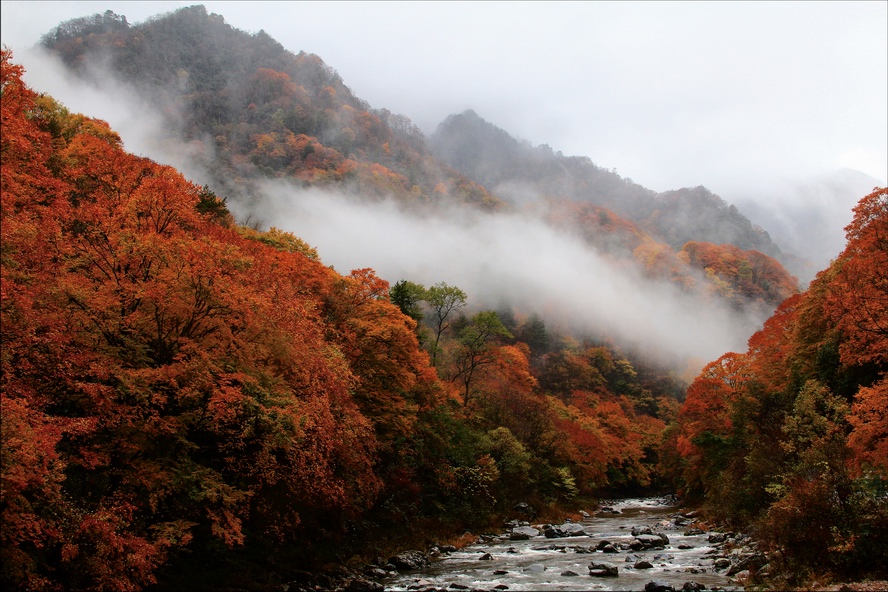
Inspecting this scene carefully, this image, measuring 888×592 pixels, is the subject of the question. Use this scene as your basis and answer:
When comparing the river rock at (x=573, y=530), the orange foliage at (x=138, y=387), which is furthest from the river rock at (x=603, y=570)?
the river rock at (x=573, y=530)

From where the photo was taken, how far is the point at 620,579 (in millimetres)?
24125

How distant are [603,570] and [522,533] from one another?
1653 centimetres

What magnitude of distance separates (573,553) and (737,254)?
184006 millimetres

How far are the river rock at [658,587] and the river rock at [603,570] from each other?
10.6ft

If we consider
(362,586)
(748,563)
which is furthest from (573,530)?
(362,586)

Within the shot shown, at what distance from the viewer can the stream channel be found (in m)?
23.1

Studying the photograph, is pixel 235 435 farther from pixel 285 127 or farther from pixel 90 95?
pixel 90 95

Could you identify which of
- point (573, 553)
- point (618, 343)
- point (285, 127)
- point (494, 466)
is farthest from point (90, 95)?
point (573, 553)

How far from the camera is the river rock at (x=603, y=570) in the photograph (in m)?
24.9

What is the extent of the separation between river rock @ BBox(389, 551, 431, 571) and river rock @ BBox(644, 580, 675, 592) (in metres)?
11.2

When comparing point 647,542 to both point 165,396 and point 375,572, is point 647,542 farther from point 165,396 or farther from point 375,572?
point 165,396

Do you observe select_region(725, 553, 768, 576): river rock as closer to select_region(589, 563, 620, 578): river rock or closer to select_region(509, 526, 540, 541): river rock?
select_region(589, 563, 620, 578): river rock

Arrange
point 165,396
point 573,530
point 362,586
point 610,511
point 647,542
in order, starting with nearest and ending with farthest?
point 165,396 → point 362,586 → point 647,542 → point 573,530 → point 610,511

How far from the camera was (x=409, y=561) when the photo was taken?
27703 mm
